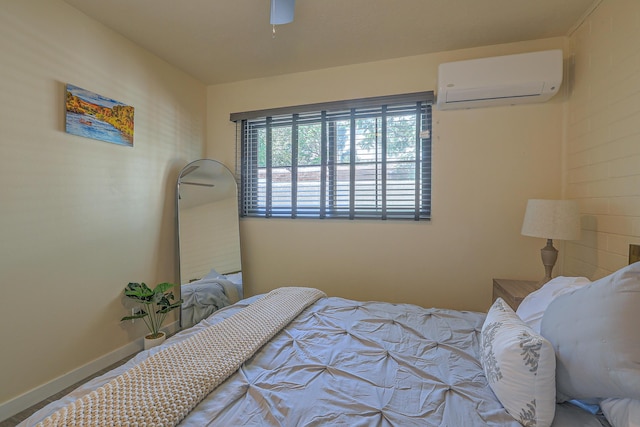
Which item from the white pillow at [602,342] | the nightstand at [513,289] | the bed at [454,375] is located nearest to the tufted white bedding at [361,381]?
the bed at [454,375]

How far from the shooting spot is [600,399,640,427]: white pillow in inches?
28.8

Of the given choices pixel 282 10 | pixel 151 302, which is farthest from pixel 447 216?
pixel 151 302

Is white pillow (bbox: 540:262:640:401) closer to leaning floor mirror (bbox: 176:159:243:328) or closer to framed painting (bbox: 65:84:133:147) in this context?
leaning floor mirror (bbox: 176:159:243:328)

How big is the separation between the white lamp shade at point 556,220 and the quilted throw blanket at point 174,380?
175cm

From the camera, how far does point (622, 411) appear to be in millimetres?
766

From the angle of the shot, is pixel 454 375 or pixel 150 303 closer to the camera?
pixel 454 375

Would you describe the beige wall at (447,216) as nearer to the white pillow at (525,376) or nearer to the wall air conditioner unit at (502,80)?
the wall air conditioner unit at (502,80)

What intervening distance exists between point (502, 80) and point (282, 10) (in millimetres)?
1705

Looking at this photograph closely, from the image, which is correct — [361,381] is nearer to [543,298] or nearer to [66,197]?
[543,298]

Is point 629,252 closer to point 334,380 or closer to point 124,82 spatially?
point 334,380

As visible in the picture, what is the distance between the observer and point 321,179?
285cm

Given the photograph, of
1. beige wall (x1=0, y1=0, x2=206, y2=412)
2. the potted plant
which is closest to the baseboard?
beige wall (x1=0, y1=0, x2=206, y2=412)

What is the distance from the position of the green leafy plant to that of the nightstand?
2633mm

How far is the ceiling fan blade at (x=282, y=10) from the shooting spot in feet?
4.75
